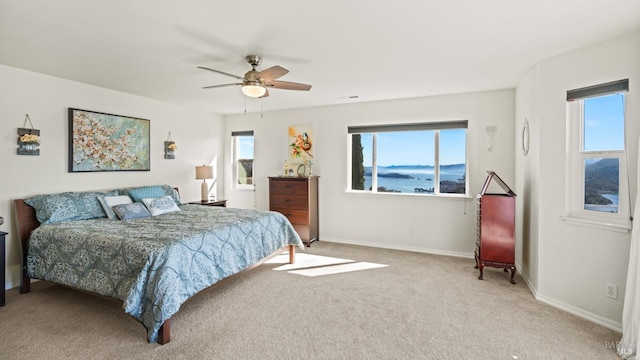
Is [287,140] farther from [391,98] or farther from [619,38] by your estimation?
[619,38]

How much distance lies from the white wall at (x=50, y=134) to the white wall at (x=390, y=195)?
1.76m

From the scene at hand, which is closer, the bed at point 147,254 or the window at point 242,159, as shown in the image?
the bed at point 147,254

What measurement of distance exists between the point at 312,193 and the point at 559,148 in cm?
338

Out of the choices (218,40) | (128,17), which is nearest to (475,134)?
(218,40)

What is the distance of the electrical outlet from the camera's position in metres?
2.50

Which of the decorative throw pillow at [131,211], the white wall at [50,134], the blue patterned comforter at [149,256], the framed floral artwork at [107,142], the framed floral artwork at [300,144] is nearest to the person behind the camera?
the blue patterned comforter at [149,256]

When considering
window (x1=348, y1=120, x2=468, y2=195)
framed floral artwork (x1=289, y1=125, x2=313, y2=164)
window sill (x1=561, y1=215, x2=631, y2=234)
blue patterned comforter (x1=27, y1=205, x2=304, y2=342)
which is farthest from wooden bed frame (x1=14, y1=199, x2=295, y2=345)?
window sill (x1=561, y1=215, x2=631, y2=234)

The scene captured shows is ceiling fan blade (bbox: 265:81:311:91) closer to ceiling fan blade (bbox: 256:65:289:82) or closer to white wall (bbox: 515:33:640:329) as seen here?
ceiling fan blade (bbox: 256:65:289:82)

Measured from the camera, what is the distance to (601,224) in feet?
8.42

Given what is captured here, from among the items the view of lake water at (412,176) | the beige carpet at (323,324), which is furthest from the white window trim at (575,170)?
the view of lake water at (412,176)

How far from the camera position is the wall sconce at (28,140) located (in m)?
3.34

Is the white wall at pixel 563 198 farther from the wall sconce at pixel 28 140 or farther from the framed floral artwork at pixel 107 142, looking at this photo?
the wall sconce at pixel 28 140

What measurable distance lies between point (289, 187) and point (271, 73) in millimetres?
2691

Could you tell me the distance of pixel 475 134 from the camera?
14.3 feet
